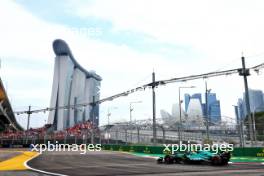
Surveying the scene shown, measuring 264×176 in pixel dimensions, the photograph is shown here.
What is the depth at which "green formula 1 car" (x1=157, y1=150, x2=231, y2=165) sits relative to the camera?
17.8 m

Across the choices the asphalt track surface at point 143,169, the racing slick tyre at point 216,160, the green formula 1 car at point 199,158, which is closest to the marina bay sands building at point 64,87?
the green formula 1 car at point 199,158

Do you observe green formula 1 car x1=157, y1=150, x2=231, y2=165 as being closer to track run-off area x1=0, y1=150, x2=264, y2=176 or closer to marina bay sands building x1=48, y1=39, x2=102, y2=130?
track run-off area x1=0, y1=150, x2=264, y2=176

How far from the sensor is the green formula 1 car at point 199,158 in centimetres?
1781

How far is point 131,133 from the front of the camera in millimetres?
39594

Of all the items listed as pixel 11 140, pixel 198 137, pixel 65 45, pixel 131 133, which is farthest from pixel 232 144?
pixel 65 45

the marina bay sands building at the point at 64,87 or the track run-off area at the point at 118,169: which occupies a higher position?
the marina bay sands building at the point at 64,87

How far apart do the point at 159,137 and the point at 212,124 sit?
893cm

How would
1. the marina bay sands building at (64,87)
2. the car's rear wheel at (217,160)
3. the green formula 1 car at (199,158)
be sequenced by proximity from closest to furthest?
1. the car's rear wheel at (217,160)
2. the green formula 1 car at (199,158)
3. the marina bay sands building at (64,87)

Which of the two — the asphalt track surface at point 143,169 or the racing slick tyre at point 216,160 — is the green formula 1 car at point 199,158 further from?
the asphalt track surface at point 143,169

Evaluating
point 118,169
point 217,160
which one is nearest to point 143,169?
point 118,169

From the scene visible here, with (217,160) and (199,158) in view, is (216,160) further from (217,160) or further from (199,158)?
(199,158)

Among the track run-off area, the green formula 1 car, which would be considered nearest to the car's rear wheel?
the green formula 1 car

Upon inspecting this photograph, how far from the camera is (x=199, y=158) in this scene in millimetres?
18609

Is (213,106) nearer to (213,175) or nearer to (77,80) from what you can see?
(77,80)
